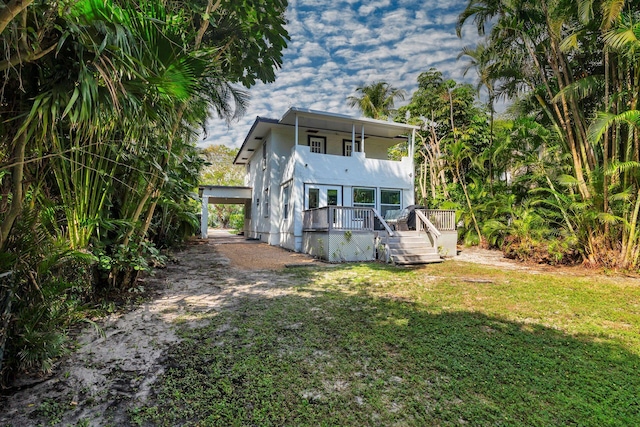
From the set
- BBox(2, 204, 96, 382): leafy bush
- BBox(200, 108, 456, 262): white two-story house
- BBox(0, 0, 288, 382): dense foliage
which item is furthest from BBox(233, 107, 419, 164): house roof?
BBox(2, 204, 96, 382): leafy bush

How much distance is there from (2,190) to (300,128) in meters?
12.7

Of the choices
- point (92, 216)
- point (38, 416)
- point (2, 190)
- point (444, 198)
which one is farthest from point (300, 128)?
point (38, 416)

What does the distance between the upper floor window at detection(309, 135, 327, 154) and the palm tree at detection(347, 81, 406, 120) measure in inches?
352

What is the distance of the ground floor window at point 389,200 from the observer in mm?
14359

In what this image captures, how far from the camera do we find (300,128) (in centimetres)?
1453

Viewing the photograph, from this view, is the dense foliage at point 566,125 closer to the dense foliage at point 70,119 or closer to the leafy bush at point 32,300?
the dense foliage at point 70,119

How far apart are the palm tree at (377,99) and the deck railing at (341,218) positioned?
1371 centimetres

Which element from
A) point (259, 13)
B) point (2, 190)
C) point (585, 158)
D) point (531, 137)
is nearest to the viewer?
point (2, 190)

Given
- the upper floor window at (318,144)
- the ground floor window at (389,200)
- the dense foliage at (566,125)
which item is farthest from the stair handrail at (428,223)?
the upper floor window at (318,144)

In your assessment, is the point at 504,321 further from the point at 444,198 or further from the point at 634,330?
the point at 444,198

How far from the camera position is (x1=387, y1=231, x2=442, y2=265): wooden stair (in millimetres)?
9797

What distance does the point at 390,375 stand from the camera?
8.99 feet

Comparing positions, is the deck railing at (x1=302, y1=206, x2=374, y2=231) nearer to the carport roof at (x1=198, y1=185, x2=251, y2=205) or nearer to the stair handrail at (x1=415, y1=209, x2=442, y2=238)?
the stair handrail at (x1=415, y1=209, x2=442, y2=238)

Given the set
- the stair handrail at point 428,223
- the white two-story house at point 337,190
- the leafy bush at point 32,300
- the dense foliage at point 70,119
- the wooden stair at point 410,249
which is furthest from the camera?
the stair handrail at point 428,223
